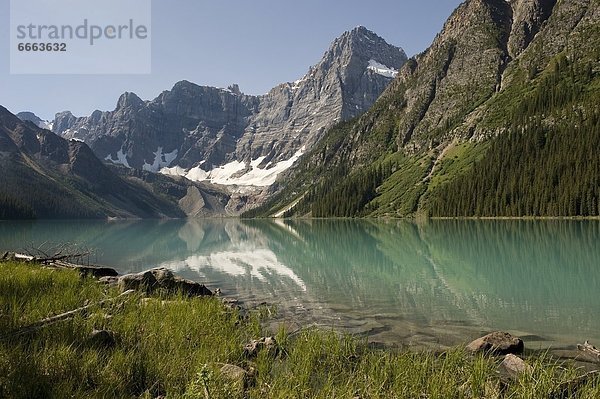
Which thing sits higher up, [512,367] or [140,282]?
[140,282]

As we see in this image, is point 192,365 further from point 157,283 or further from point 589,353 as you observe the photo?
point 157,283

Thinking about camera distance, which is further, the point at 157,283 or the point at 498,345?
the point at 157,283

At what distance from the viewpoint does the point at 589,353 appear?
12672 millimetres

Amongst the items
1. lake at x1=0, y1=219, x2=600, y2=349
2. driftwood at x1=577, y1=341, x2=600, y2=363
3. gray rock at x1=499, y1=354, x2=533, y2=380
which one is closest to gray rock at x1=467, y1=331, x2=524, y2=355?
gray rock at x1=499, y1=354, x2=533, y2=380

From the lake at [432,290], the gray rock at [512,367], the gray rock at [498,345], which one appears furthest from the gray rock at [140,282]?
the gray rock at [512,367]

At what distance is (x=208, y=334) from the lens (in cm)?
1235

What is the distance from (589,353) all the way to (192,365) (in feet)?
38.6

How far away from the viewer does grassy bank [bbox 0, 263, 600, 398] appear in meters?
7.38

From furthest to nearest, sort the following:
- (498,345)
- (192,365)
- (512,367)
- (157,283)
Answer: (157,283) → (498,345) → (512,367) → (192,365)

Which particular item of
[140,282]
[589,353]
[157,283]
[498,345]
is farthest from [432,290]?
[140,282]

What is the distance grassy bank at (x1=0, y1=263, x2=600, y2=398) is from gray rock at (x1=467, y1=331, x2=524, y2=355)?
1.34 meters

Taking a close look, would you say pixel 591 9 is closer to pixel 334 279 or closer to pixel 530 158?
pixel 530 158

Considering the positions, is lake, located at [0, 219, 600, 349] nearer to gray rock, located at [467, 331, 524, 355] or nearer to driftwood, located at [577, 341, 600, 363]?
driftwood, located at [577, 341, 600, 363]

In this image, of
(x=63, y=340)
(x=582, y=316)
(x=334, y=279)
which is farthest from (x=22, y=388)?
(x=334, y=279)
